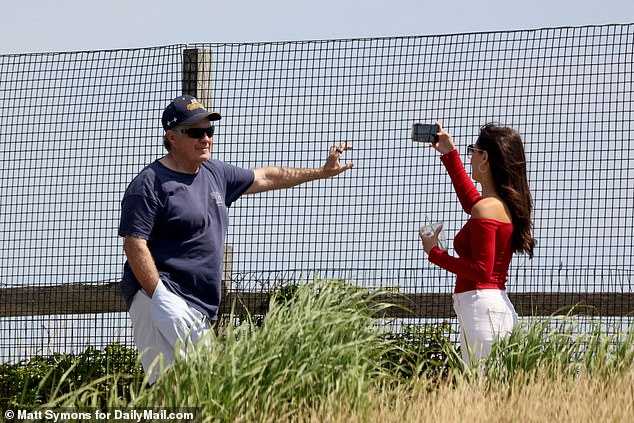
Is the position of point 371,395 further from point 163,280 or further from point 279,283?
point 279,283

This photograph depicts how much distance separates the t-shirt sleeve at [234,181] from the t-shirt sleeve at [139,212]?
751 mm

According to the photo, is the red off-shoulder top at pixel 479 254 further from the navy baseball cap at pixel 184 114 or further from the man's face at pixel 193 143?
the navy baseball cap at pixel 184 114

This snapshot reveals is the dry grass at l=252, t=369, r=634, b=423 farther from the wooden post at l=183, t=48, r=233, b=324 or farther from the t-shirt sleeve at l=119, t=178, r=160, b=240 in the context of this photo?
the wooden post at l=183, t=48, r=233, b=324

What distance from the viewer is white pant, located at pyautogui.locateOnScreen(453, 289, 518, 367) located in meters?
5.28

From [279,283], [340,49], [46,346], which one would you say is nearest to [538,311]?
[279,283]

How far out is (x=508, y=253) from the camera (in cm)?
538

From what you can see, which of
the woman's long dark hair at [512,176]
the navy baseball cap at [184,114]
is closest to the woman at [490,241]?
the woman's long dark hair at [512,176]

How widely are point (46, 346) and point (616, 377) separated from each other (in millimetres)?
4092

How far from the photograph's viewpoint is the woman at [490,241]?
5.19 meters

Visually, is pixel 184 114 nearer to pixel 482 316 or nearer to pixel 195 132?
pixel 195 132

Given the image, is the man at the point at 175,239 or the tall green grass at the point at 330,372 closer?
the tall green grass at the point at 330,372

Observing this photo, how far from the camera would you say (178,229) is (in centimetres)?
541

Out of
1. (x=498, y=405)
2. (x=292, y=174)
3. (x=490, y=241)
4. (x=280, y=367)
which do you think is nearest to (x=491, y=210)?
(x=490, y=241)

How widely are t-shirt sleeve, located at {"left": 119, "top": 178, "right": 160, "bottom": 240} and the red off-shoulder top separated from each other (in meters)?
1.48
